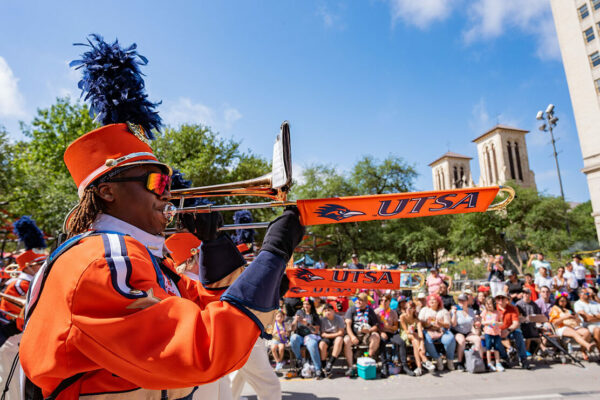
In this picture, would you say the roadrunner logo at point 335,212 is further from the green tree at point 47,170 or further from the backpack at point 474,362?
the green tree at point 47,170

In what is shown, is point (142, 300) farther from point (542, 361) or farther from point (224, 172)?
point (224, 172)

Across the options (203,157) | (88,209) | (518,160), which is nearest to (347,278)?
(88,209)

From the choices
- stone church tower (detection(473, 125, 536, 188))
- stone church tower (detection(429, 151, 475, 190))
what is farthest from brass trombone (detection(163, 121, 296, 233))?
stone church tower (detection(429, 151, 475, 190))

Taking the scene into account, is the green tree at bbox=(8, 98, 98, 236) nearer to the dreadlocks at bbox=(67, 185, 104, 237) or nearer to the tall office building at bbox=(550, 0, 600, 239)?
the dreadlocks at bbox=(67, 185, 104, 237)

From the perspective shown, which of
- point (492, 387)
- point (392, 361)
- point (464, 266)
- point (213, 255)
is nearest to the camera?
point (213, 255)

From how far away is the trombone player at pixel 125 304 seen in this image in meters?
1.31

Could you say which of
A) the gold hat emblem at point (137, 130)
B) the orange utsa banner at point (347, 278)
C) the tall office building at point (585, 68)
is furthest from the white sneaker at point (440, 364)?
the tall office building at point (585, 68)

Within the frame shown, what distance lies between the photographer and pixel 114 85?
2289mm

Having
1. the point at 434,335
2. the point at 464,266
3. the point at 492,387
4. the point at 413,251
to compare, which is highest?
the point at 413,251

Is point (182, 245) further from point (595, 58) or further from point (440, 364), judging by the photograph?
point (595, 58)

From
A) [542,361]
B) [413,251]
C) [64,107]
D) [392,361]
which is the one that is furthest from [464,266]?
[64,107]

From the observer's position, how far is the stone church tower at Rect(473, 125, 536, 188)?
7831cm

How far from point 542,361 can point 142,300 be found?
37.0ft

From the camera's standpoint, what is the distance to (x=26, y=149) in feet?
91.4
